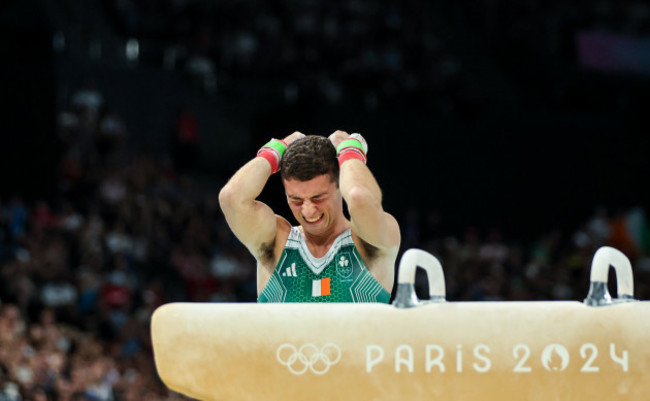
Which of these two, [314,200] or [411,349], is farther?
[314,200]

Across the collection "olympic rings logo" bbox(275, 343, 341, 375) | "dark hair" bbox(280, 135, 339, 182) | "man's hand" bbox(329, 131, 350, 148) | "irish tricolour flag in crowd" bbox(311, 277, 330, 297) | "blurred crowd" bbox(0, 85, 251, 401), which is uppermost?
"man's hand" bbox(329, 131, 350, 148)

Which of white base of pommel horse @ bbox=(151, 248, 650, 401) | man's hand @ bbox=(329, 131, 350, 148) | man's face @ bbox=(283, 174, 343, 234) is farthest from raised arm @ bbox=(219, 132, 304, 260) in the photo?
white base of pommel horse @ bbox=(151, 248, 650, 401)

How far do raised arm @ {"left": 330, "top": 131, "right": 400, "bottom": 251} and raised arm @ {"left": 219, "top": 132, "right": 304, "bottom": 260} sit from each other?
413 mm

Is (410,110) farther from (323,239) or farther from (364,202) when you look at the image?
(364,202)

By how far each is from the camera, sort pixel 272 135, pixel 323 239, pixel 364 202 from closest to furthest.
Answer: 1. pixel 364 202
2. pixel 323 239
3. pixel 272 135

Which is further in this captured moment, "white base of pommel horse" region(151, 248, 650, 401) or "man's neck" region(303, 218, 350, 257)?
"man's neck" region(303, 218, 350, 257)

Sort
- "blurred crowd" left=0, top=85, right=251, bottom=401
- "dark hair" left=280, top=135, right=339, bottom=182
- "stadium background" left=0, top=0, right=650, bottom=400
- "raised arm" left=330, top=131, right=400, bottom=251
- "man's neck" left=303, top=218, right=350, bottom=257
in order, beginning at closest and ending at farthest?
"raised arm" left=330, top=131, right=400, bottom=251, "dark hair" left=280, top=135, right=339, bottom=182, "man's neck" left=303, top=218, right=350, bottom=257, "blurred crowd" left=0, top=85, right=251, bottom=401, "stadium background" left=0, top=0, right=650, bottom=400

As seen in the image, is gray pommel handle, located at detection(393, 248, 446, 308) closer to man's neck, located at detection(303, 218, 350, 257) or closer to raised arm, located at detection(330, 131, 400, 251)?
raised arm, located at detection(330, 131, 400, 251)

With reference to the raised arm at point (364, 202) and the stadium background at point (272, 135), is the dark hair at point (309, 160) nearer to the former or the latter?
the raised arm at point (364, 202)

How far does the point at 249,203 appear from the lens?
13.5 ft

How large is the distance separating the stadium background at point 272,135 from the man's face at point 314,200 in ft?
16.4

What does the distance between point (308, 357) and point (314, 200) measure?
100 cm

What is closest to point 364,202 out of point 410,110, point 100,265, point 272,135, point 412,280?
point 412,280

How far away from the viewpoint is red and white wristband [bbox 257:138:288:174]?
4.19m
